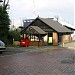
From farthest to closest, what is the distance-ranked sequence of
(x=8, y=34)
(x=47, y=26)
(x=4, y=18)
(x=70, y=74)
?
(x=47, y=26) → (x=8, y=34) → (x=4, y=18) → (x=70, y=74)

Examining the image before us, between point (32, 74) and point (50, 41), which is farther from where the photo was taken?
point (50, 41)

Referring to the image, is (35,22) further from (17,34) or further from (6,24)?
(6,24)

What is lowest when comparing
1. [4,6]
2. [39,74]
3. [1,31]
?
[39,74]

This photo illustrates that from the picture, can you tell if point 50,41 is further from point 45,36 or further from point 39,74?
point 39,74

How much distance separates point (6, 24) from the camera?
43125mm

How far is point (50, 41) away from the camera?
166 ft

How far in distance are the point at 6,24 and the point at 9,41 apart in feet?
15.4

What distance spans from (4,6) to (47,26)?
32.0 feet

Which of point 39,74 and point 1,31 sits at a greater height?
point 1,31

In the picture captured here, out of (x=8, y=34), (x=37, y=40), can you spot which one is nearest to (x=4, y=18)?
(x=8, y=34)

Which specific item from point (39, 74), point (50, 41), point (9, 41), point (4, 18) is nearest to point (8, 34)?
point (9, 41)

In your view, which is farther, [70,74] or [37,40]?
[37,40]

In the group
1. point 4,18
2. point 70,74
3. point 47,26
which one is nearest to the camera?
point 70,74

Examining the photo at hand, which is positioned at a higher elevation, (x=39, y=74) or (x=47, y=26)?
(x=47, y=26)
